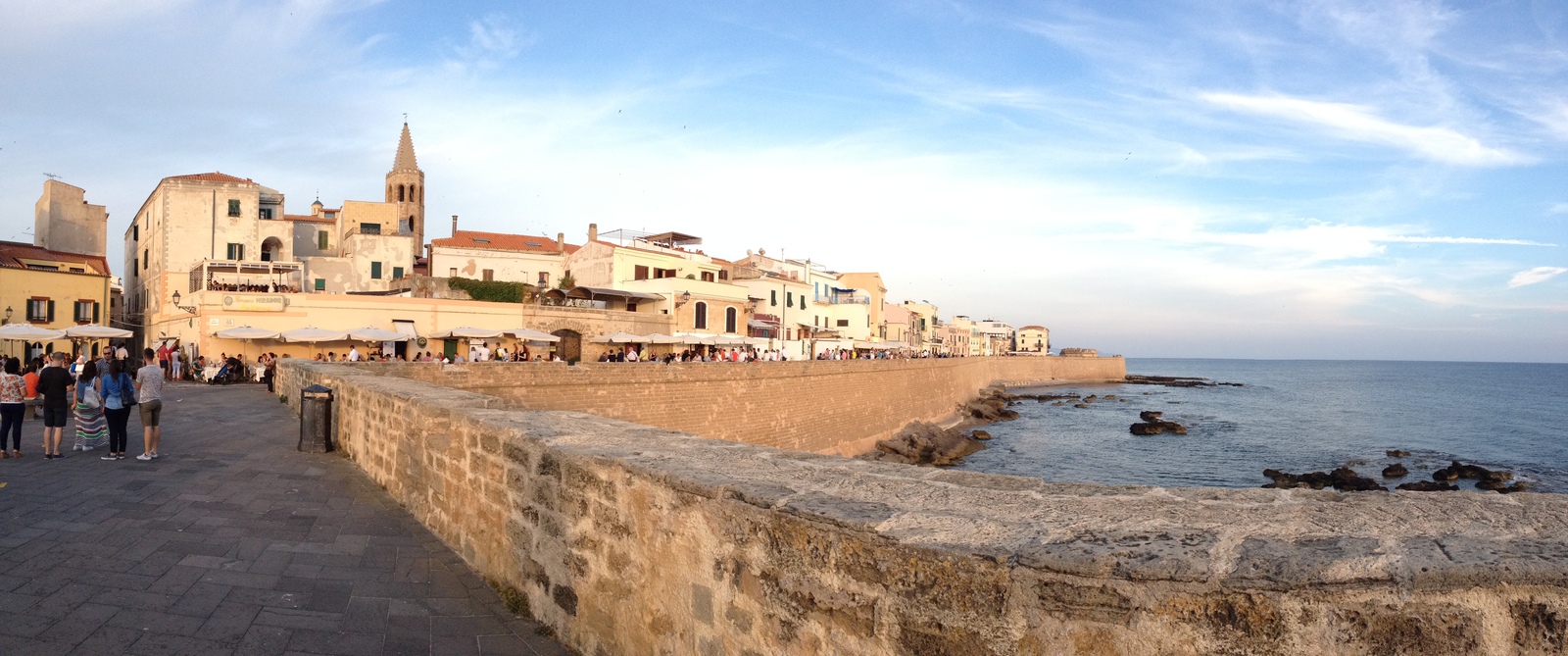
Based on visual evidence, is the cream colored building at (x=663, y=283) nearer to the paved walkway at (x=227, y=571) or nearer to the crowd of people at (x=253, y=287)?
the crowd of people at (x=253, y=287)

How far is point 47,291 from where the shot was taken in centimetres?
3484

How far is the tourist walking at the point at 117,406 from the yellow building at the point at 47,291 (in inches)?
1171

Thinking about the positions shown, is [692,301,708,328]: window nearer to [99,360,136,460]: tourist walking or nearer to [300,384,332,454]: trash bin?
[300,384,332,454]: trash bin

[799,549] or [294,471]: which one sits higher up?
[799,549]

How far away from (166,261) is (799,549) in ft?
149

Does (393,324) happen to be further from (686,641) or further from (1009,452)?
(686,641)

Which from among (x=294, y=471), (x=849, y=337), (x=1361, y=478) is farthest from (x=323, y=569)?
(x=849, y=337)

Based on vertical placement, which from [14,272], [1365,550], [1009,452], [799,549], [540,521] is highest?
[14,272]

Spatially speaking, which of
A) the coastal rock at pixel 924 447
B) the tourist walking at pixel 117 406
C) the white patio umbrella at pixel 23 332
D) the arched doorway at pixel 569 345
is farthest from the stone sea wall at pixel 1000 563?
the arched doorway at pixel 569 345

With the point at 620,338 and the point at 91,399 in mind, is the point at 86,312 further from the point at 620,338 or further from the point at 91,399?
the point at 91,399

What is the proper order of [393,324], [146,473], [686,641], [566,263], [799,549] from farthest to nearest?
[566,263] → [393,324] → [146,473] → [686,641] → [799,549]

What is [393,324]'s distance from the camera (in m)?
31.1

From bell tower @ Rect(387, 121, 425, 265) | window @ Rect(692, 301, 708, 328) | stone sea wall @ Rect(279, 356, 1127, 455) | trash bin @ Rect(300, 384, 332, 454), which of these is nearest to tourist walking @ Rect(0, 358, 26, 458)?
trash bin @ Rect(300, 384, 332, 454)

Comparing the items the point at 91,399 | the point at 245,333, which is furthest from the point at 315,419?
the point at 245,333
